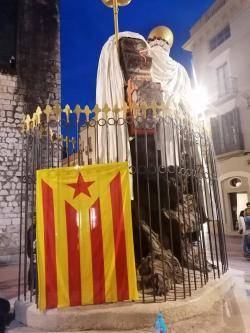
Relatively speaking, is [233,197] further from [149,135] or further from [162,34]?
[149,135]

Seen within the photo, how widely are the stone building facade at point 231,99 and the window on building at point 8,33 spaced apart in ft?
33.6

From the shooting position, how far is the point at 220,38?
20.2 meters

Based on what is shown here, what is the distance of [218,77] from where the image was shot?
2019 cm

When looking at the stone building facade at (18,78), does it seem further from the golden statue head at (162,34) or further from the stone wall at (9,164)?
the golden statue head at (162,34)

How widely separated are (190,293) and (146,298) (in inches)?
25.9

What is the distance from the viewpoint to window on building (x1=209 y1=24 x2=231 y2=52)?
64.0ft

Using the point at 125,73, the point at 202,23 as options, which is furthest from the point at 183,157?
the point at 202,23

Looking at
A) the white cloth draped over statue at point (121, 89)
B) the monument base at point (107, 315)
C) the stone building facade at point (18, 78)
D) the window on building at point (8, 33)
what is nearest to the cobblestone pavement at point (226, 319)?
the monument base at point (107, 315)

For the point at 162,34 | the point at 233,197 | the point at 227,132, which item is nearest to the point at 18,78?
the point at 162,34

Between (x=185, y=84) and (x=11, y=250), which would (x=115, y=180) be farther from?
(x=11, y=250)

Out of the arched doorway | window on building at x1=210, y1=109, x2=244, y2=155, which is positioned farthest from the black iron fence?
window on building at x1=210, y1=109, x2=244, y2=155

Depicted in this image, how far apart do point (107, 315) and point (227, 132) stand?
1648cm

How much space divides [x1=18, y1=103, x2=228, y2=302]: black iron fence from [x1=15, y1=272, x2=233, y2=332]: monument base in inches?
8.8

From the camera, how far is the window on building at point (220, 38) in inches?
768
